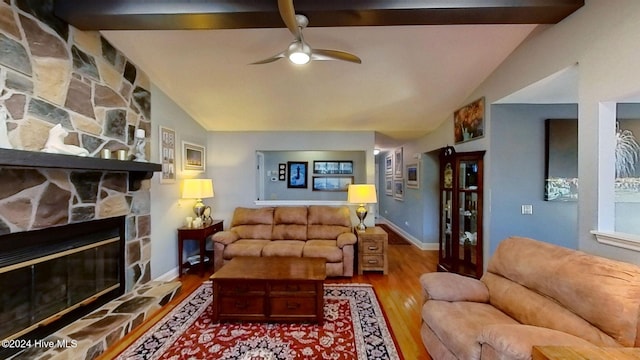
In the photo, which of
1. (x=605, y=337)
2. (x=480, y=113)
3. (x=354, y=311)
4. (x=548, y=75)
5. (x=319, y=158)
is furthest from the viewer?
(x=319, y=158)

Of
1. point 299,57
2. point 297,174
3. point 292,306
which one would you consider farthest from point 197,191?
point 297,174

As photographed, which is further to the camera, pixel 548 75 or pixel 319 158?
pixel 319 158

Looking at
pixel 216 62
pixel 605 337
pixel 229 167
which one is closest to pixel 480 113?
pixel 605 337

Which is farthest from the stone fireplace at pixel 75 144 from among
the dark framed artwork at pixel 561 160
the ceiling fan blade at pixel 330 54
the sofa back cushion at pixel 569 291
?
the dark framed artwork at pixel 561 160

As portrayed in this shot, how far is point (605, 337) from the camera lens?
1.55m

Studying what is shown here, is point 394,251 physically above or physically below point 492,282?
below

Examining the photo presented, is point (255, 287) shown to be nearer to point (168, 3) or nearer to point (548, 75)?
point (168, 3)

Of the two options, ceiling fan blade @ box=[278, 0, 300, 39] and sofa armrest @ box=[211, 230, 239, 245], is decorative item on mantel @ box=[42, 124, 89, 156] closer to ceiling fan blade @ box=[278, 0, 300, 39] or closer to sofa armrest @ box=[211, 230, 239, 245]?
ceiling fan blade @ box=[278, 0, 300, 39]

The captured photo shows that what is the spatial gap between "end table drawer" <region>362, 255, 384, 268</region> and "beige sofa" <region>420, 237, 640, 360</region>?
185 centimetres

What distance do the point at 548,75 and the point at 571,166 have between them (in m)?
1.43

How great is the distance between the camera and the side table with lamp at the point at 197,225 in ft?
13.9

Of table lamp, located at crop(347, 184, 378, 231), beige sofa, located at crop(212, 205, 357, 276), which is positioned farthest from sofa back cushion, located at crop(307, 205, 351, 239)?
table lamp, located at crop(347, 184, 378, 231)

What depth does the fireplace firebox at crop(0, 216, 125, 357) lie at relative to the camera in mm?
2143

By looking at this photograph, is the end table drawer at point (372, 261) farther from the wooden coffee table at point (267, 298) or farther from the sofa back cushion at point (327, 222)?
the wooden coffee table at point (267, 298)
